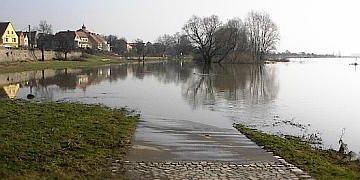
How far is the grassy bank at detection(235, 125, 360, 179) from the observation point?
9.66 metres

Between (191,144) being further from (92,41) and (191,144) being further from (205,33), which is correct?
(92,41)

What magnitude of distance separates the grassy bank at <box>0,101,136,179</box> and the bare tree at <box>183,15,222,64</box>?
8460cm

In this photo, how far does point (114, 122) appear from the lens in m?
15.8

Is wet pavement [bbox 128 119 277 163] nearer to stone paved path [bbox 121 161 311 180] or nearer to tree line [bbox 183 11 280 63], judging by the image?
stone paved path [bbox 121 161 311 180]

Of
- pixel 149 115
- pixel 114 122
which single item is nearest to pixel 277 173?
pixel 114 122

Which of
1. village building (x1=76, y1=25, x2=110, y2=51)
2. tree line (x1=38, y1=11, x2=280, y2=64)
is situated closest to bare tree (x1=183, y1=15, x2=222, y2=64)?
tree line (x1=38, y1=11, x2=280, y2=64)

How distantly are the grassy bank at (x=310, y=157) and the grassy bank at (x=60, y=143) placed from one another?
4.43m

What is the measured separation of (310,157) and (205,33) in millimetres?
91445

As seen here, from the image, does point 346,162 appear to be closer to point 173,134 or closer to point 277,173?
point 277,173

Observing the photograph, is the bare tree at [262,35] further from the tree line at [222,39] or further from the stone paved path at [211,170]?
the stone paved path at [211,170]

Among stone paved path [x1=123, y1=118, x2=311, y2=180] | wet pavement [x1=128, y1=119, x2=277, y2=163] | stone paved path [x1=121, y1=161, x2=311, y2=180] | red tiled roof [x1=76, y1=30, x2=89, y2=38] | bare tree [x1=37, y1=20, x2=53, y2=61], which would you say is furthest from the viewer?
red tiled roof [x1=76, y1=30, x2=89, y2=38]

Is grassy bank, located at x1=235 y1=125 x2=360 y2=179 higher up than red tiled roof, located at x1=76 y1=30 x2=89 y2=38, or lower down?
lower down

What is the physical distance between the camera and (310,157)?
11.2 metres

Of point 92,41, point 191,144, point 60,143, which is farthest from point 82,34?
point 60,143
